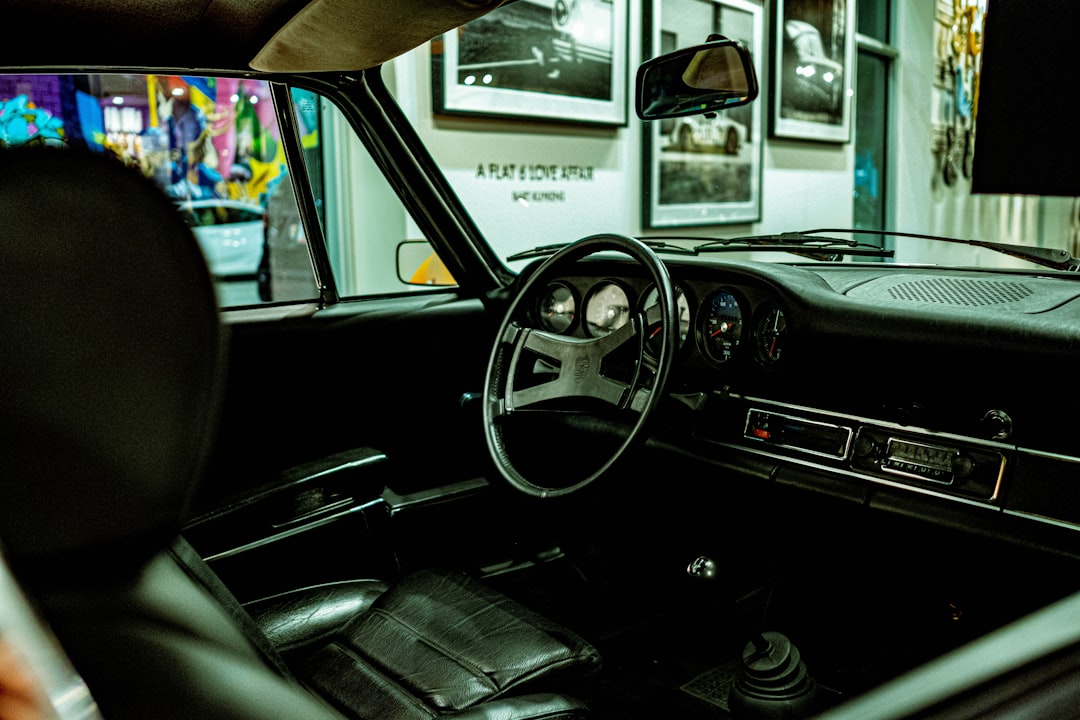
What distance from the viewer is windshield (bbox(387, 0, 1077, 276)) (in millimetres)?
4320

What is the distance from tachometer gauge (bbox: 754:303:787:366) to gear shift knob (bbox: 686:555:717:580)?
0.50 m

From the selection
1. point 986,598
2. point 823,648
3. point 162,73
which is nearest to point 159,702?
point 986,598

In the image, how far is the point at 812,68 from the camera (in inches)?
279

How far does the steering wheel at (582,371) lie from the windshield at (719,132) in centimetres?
50

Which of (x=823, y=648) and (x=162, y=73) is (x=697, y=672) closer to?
(x=823, y=648)

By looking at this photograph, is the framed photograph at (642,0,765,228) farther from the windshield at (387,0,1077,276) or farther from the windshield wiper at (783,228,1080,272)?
the windshield wiper at (783,228,1080,272)

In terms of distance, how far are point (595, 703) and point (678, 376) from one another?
81 cm

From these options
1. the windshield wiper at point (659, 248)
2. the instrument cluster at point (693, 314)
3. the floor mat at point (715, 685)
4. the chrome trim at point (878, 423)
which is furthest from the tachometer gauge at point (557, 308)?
the floor mat at point (715, 685)

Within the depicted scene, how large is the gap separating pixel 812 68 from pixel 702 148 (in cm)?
149

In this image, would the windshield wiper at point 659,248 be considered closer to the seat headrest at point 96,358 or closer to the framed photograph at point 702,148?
the seat headrest at point 96,358

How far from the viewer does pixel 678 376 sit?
243 cm

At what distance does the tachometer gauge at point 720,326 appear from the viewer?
2.26 meters

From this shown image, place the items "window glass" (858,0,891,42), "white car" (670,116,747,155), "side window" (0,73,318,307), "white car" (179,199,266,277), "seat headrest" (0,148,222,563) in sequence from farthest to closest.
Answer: "window glass" (858,0,891,42), "white car" (670,116,747,155), "white car" (179,199,266,277), "side window" (0,73,318,307), "seat headrest" (0,148,222,563)

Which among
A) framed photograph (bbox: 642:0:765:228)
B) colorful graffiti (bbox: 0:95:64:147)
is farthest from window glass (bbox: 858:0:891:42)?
colorful graffiti (bbox: 0:95:64:147)
